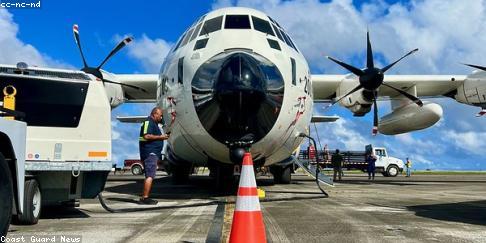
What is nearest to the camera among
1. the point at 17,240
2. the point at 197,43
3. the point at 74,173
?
the point at 17,240

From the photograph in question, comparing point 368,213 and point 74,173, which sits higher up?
point 74,173

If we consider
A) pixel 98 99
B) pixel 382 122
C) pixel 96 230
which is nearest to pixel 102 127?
pixel 98 99

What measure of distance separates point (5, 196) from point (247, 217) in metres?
2.29

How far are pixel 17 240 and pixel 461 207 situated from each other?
7844mm

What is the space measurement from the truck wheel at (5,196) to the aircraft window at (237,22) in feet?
21.6

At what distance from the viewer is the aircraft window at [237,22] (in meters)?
10.2

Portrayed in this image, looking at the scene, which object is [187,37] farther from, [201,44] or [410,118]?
[410,118]

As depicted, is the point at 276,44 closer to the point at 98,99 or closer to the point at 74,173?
the point at 98,99

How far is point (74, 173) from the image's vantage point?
678 cm

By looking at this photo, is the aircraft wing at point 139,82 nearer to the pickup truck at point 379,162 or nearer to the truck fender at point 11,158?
the truck fender at point 11,158

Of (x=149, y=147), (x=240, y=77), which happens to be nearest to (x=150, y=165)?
(x=149, y=147)

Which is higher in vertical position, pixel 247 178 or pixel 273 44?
pixel 273 44

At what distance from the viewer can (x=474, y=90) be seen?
17953 millimetres

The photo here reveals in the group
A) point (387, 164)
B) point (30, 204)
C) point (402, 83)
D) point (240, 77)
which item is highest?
point (402, 83)
